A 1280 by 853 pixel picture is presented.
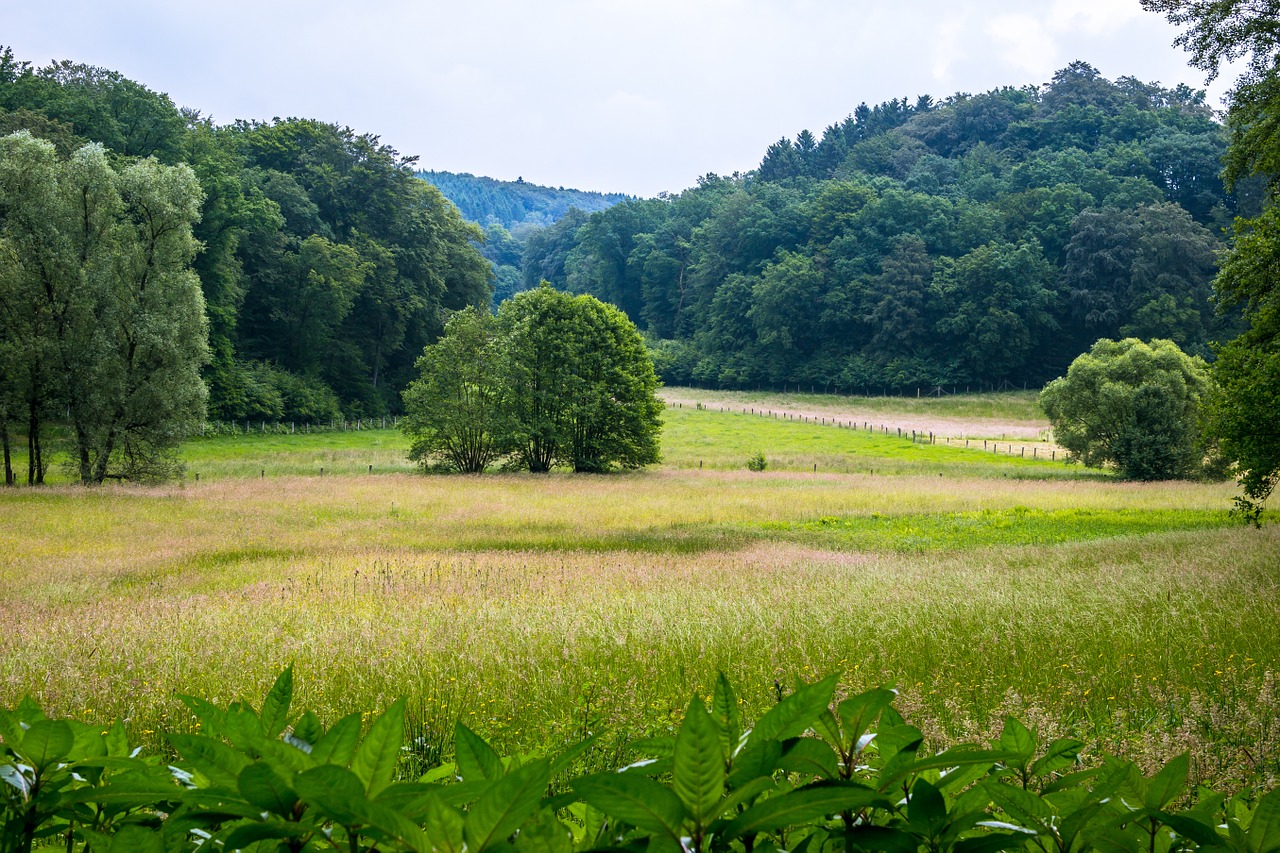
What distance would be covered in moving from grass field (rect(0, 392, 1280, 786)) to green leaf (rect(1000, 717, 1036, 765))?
59.6 inches

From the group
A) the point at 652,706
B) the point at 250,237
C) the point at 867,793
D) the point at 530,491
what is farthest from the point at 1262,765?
the point at 250,237

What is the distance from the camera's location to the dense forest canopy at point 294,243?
178 feet

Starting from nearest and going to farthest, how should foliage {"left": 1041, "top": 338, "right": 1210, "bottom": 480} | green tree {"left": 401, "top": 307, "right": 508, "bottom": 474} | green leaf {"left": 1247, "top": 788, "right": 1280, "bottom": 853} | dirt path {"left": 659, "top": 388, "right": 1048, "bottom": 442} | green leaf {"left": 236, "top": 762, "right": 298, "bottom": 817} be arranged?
green leaf {"left": 236, "top": 762, "right": 298, "bottom": 817} → green leaf {"left": 1247, "top": 788, "right": 1280, "bottom": 853} → foliage {"left": 1041, "top": 338, "right": 1210, "bottom": 480} → green tree {"left": 401, "top": 307, "right": 508, "bottom": 474} → dirt path {"left": 659, "top": 388, "right": 1048, "bottom": 442}

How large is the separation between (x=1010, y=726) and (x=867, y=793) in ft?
1.94

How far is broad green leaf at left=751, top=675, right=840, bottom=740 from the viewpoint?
108 centimetres

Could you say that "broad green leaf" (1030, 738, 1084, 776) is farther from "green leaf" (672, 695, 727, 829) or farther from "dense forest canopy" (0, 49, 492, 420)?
"dense forest canopy" (0, 49, 492, 420)

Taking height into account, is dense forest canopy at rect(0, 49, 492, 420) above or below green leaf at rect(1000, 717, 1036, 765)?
above

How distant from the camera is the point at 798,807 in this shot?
905 millimetres

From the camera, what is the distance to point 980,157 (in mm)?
121375

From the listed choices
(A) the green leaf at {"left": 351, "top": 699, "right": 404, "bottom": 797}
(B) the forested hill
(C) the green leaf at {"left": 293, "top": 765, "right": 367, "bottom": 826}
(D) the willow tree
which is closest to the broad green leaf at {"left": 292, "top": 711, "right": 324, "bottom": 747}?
(A) the green leaf at {"left": 351, "top": 699, "right": 404, "bottom": 797}

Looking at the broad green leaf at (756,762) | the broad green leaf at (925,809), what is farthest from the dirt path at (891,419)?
the broad green leaf at (756,762)

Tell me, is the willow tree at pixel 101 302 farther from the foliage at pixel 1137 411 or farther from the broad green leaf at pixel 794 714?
the foliage at pixel 1137 411

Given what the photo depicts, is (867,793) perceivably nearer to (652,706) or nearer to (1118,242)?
(652,706)

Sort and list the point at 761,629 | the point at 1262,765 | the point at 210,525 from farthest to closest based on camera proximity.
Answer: the point at 210,525 → the point at 761,629 → the point at 1262,765
